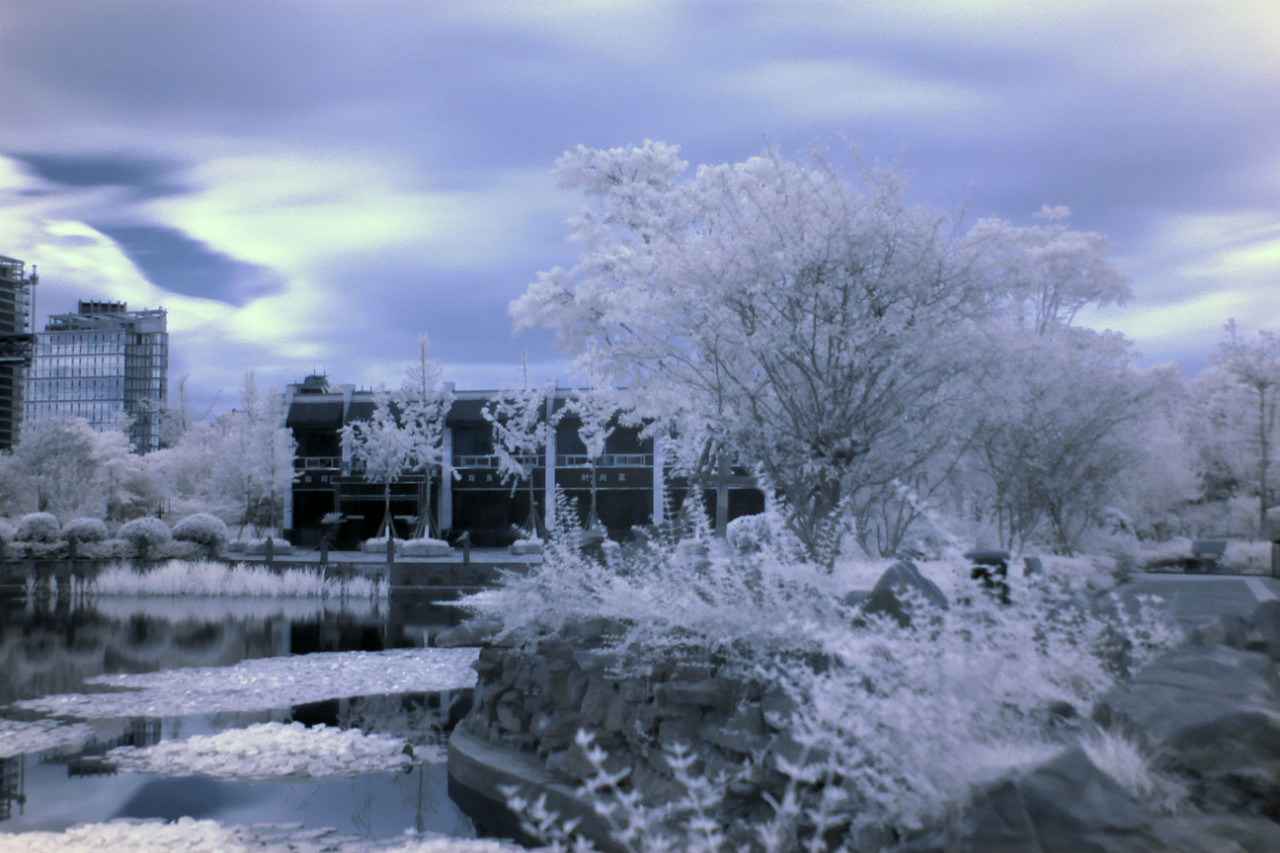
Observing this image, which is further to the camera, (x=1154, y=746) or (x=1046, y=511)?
(x=1046, y=511)

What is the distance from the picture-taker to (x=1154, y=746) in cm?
371

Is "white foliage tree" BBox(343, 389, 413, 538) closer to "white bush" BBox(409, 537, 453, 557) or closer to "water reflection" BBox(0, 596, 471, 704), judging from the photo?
"white bush" BBox(409, 537, 453, 557)

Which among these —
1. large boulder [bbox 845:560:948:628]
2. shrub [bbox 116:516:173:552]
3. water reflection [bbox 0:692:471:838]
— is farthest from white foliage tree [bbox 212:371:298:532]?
large boulder [bbox 845:560:948:628]

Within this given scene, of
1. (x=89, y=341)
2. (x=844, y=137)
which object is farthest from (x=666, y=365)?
(x=89, y=341)

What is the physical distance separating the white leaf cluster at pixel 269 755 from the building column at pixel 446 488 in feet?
92.5

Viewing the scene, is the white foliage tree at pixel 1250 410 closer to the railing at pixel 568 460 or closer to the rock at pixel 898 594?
the rock at pixel 898 594

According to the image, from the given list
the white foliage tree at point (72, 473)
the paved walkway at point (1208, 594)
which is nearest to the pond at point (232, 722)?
the paved walkway at point (1208, 594)

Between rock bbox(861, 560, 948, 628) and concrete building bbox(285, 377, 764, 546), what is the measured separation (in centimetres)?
2896

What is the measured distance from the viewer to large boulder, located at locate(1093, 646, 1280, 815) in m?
3.56

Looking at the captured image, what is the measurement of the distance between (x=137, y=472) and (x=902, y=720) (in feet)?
136

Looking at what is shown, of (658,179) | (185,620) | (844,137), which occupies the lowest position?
(185,620)

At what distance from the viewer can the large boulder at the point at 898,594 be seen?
519 centimetres

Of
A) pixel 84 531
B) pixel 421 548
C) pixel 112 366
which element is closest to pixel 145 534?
pixel 84 531

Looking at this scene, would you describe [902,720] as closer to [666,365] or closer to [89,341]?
[666,365]
